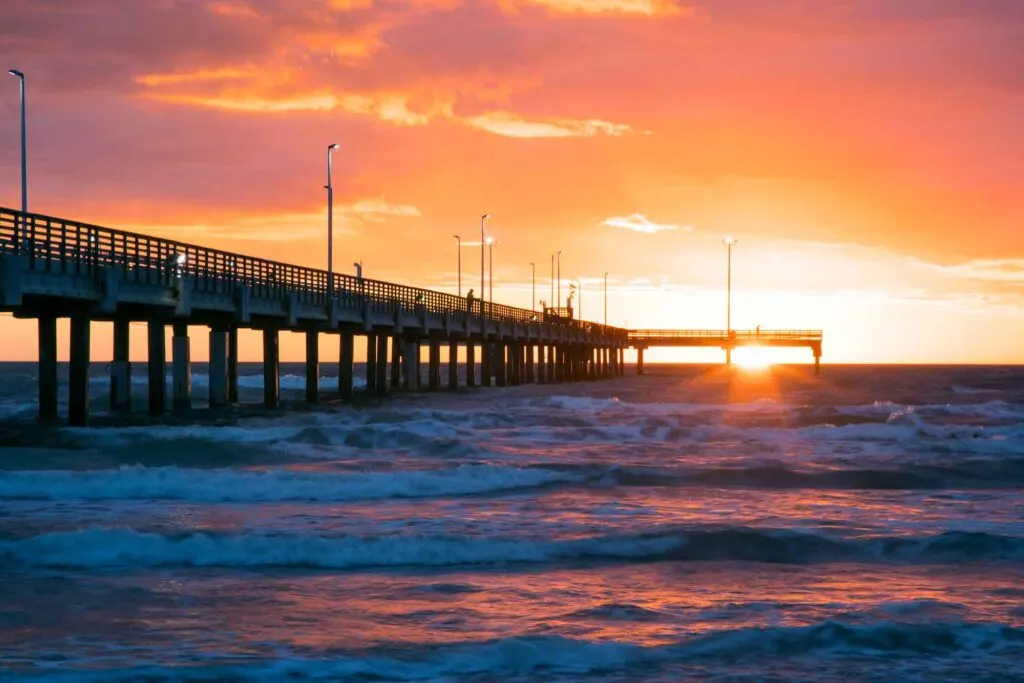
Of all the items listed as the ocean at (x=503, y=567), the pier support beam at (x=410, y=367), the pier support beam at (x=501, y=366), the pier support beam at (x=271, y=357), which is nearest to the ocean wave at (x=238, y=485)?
the ocean at (x=503, y=567)

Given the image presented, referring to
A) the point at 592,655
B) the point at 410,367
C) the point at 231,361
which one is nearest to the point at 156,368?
the point at 231,361

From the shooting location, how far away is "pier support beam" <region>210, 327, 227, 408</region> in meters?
46.4

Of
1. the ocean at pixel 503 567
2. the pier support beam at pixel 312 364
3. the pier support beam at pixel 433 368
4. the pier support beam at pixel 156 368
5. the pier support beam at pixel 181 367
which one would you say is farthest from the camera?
the pier support beam at pixel 433 368

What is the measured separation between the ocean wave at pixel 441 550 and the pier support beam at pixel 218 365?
31544 mm

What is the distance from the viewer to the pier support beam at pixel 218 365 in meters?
46.4

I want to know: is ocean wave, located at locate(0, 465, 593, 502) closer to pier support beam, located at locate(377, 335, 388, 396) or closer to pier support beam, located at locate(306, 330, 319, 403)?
pier support beam, located at locate(306, 330, 319, 403)

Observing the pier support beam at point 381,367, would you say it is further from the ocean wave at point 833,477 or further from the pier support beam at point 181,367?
the ocean wave at point 833,477

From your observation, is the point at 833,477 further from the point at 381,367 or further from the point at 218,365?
the point at 381,367

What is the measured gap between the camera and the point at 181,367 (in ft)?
140

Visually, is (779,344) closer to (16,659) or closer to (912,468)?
(912,468)

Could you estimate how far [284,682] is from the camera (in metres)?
9.39

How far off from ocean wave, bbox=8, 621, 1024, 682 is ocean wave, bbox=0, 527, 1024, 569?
4.02m

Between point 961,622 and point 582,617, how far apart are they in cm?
345

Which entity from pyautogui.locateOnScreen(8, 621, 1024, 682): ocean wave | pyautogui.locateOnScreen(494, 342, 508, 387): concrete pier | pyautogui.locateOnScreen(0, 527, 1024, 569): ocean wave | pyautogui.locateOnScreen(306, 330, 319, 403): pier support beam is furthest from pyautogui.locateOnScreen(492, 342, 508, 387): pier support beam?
pyautogui.locateOnScreen(8, 621, 1024, 682): ocean wave
